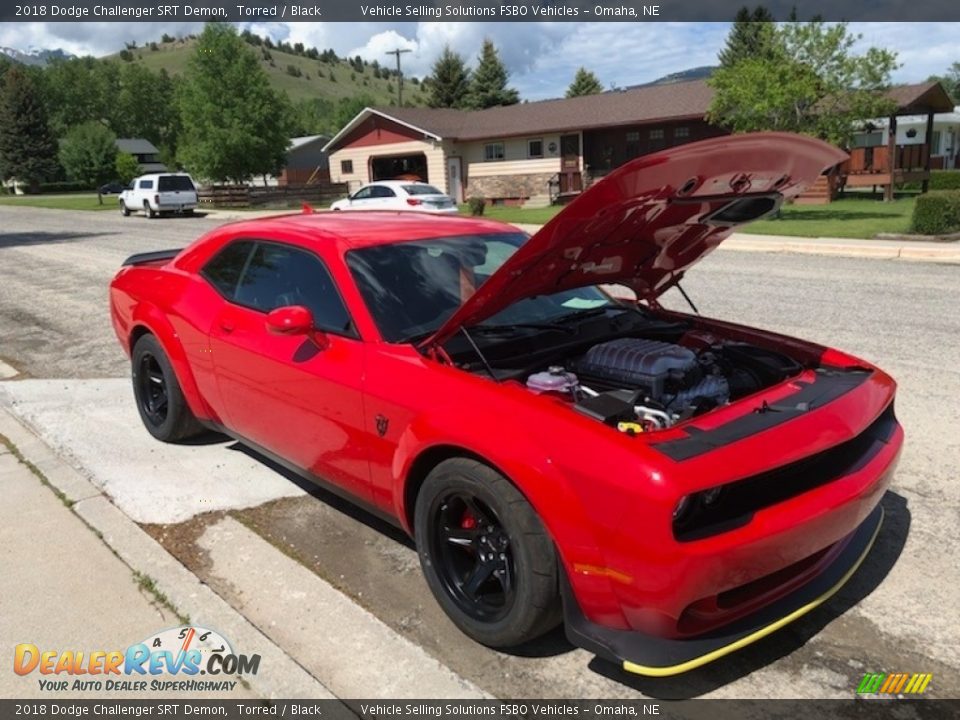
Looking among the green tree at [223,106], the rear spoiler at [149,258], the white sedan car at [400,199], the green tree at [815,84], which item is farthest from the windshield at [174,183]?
the rear spoiler at [149,258]

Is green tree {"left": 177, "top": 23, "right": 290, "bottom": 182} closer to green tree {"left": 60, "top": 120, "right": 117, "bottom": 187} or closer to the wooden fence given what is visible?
the wooden fence

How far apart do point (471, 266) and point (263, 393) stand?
124 cm

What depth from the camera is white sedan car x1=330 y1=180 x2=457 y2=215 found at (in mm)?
23312

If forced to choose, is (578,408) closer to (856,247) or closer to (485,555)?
(485,555)

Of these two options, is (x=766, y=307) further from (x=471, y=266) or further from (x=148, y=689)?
(x=148, y=689)

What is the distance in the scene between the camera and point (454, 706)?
8.59ft

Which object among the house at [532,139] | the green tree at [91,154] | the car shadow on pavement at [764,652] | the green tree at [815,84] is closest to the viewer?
the car shadow on pavement at [764,652]

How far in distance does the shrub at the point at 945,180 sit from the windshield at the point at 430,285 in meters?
28.7

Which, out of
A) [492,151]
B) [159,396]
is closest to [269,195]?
[492,151]

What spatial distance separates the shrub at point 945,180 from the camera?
2744cm

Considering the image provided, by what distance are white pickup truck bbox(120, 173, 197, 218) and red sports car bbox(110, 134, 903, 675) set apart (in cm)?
2930

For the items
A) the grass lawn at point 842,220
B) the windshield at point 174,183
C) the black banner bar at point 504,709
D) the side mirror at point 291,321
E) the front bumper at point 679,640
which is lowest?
the black banner bar at point 504,709

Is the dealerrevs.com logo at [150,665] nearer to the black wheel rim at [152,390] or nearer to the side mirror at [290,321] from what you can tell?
the side mirror at [290,321]

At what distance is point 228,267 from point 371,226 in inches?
38.8
